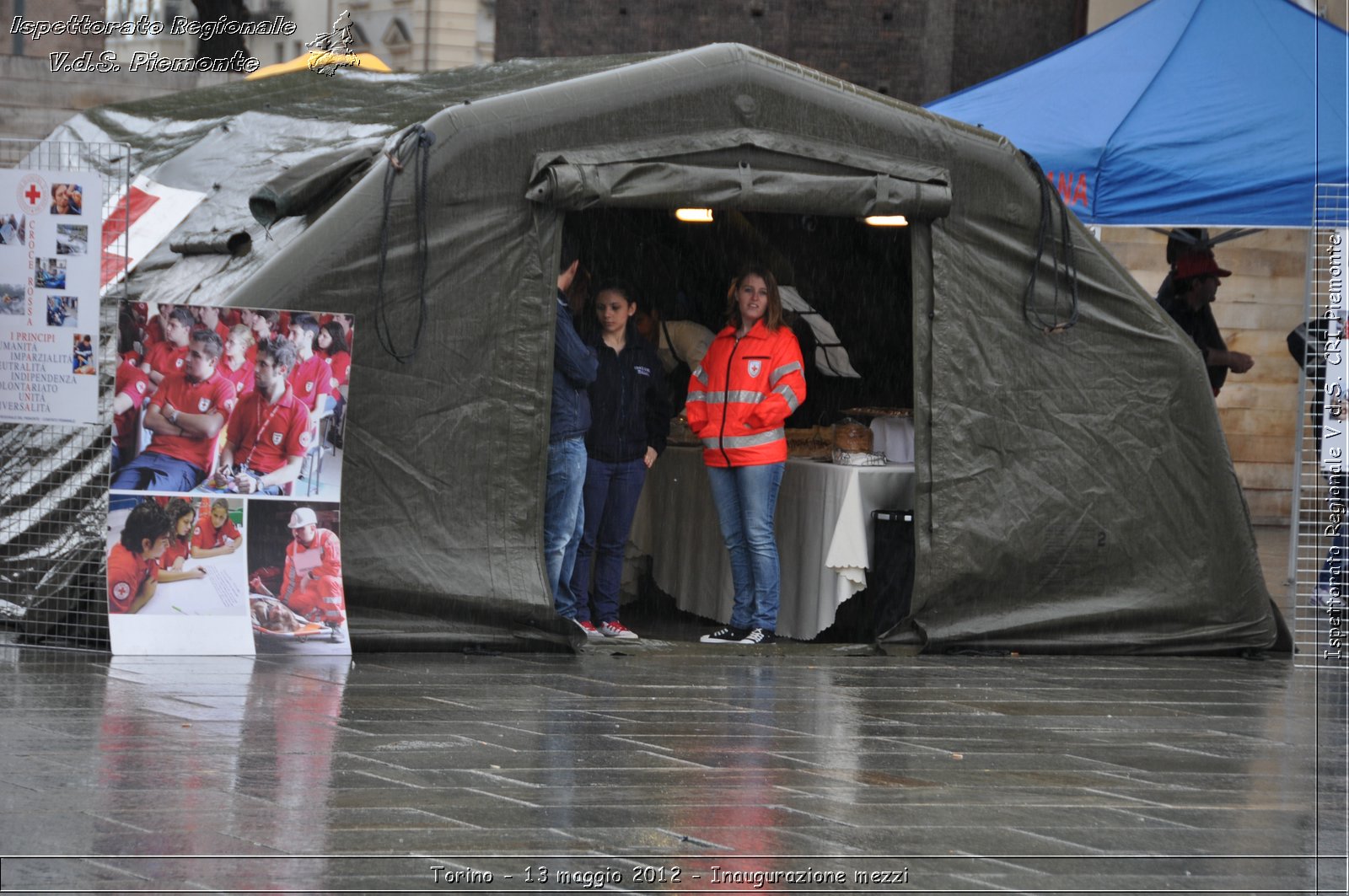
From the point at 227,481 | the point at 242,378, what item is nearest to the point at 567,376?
the point at 242,378

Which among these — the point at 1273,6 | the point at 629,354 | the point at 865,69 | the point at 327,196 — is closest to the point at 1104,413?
→ the point at 629,354

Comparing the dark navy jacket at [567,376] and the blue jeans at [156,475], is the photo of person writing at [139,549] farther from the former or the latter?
the dark navy jacket at [567,376]

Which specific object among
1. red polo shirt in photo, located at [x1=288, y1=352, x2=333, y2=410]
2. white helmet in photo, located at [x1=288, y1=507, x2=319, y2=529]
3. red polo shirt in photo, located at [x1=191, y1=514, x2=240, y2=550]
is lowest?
red polo shirt in photo, located at [x1=191, y1=514, x2=240, y2=550]

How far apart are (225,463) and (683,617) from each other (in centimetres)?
349

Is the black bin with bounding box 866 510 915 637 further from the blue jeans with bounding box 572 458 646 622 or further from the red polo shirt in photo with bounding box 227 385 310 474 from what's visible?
the red polo shirt in photo with bounding box 227 385 310 474

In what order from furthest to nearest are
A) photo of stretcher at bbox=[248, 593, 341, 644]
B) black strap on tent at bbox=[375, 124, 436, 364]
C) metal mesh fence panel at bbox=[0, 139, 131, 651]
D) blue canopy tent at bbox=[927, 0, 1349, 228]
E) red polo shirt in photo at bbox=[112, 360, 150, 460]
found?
blue canopy tent at bbox=[927, 0, 1349, 228], black strap on tent at bbox=[375, 124, 436, 364], metal mesh fence panel at bbox=[0, 139, 131, 651], photo of stretcher at bbox=[248, 593, 341, 644], red polo shirt in photo at bbox=[112, 360, 150, 460]

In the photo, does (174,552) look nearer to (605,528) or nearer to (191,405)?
(191,405)

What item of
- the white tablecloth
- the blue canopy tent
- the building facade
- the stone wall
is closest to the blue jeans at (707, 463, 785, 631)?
the white tablecloth

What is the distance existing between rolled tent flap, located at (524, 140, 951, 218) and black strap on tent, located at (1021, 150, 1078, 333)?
56 centimetres

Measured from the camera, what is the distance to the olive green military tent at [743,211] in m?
7.38

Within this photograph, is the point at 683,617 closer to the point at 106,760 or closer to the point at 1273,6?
the point at 106,760

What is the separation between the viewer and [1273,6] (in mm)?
11469

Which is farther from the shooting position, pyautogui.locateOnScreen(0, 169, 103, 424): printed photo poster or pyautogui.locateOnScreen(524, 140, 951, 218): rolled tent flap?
pyautogui.locateOnScreen(524, 140, 951, 218): rolled tent flap

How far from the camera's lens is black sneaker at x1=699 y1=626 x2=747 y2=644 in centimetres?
829
